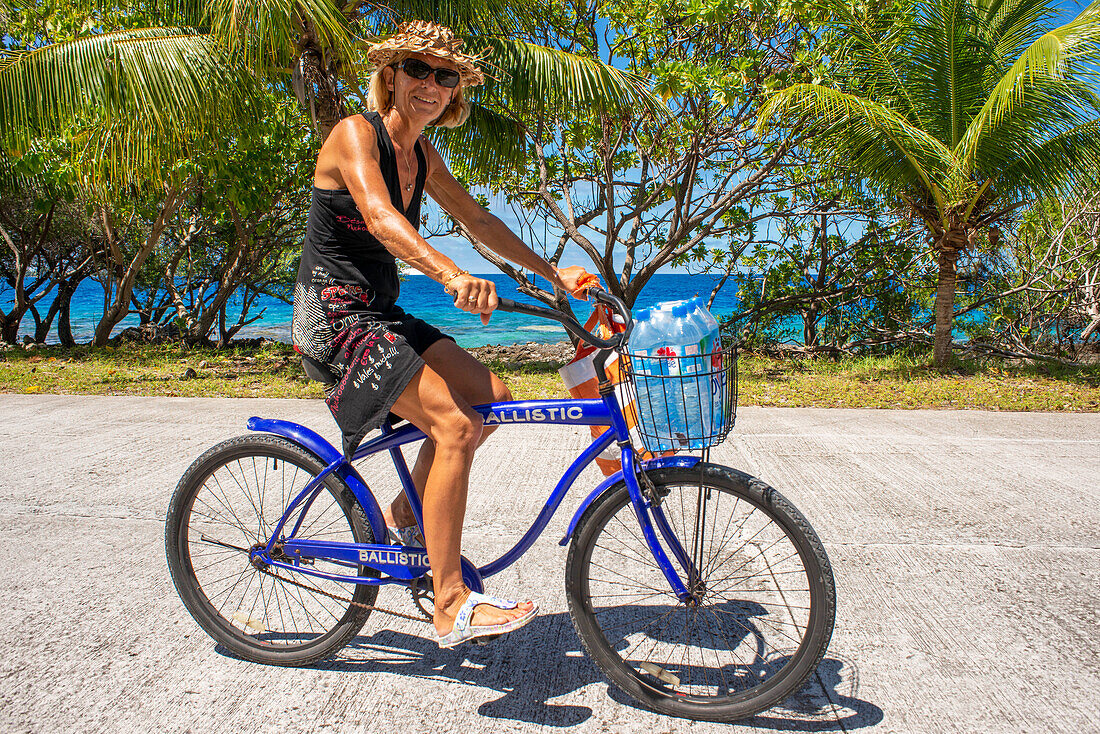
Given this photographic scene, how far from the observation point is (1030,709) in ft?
7.25

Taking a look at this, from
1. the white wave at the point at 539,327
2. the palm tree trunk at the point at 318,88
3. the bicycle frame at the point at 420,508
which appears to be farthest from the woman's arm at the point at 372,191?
the white wave at the point at 539,327

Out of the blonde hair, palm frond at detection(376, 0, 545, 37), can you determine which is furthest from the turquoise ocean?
the blonde hair

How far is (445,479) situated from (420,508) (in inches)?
9.8

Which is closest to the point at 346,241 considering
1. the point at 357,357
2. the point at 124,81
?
the point at 357,357

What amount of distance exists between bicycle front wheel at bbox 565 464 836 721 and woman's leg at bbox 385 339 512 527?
0.51m

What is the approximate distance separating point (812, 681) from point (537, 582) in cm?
118

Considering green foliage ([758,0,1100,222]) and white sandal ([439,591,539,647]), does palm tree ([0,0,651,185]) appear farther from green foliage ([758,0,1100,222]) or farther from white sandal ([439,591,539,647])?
white sandal ([439,591,539,647])

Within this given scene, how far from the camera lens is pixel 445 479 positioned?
2215mm

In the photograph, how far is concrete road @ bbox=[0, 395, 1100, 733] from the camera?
2201 millimetres

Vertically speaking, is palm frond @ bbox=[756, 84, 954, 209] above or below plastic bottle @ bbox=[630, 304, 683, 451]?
above

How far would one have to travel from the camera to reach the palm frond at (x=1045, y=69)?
24.6 feet

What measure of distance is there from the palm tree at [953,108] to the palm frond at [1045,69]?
0.04 ft

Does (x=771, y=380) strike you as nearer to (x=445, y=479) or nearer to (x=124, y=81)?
(x=445, y=479)

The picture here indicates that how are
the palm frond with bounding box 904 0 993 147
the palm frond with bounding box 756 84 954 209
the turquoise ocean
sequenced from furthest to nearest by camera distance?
the turquoise ocean < the palm frond with bounding box 904 0 993 147 < the palm frond with bounding box 756 84 954 209
